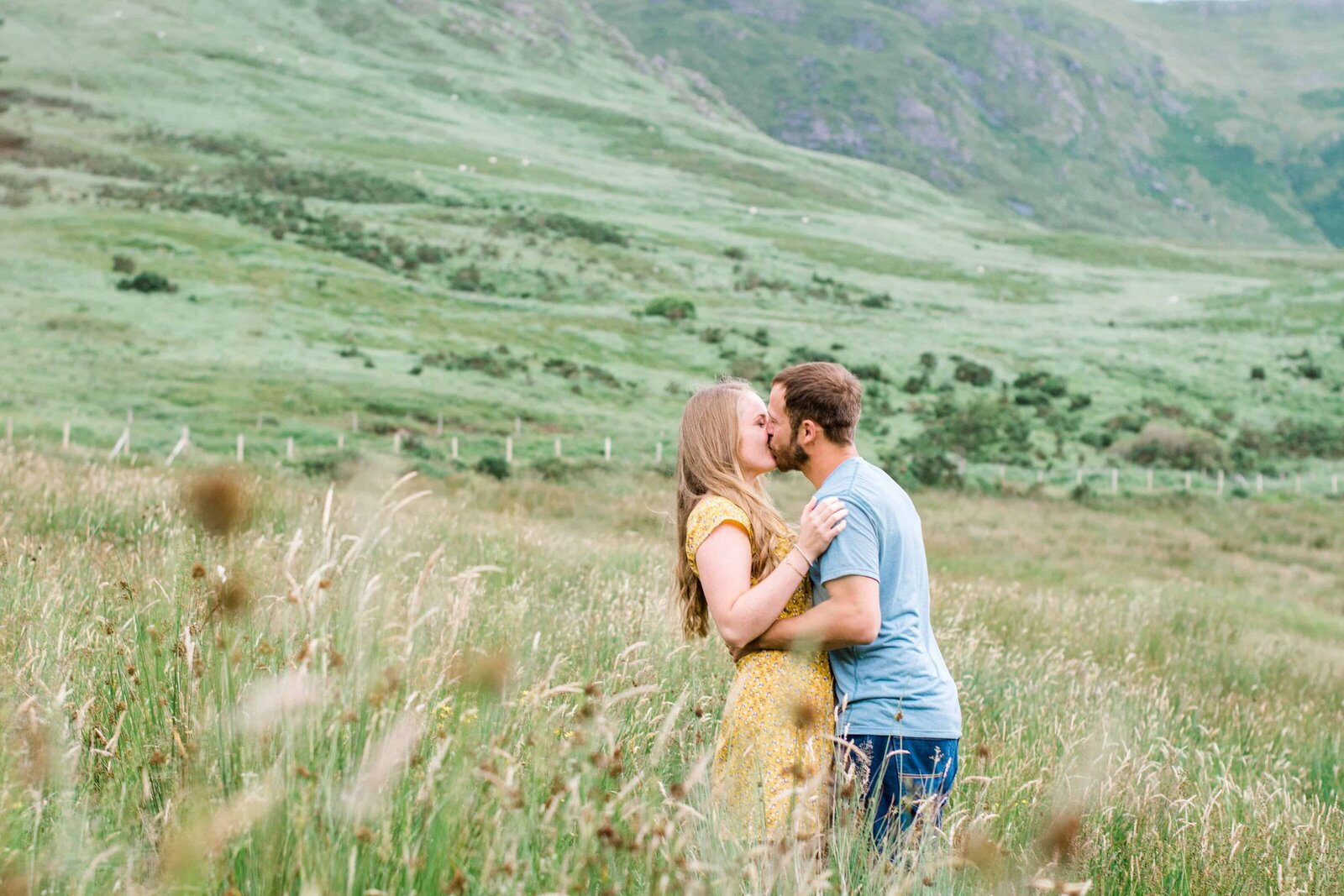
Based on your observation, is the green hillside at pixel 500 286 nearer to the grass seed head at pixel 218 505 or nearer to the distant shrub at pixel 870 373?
the distant shrub at pixel 870 373

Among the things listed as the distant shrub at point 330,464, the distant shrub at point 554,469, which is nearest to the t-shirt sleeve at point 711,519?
the distant shrub at point 330,464

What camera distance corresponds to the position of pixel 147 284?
144 ft

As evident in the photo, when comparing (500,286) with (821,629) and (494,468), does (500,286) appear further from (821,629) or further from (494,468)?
(821,629)

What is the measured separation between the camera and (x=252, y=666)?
2828 millimetres

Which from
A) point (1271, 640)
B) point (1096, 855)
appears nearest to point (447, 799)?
point (1096, 855)

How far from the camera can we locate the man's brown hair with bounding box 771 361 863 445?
3.82 metres

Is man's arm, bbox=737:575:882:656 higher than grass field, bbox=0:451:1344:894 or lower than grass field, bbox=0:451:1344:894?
higher

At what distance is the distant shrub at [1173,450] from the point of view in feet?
120

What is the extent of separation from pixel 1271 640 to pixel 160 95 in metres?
107

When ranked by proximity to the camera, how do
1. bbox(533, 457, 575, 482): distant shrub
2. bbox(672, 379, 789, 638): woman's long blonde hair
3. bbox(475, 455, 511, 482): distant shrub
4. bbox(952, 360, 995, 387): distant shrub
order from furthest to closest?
bbox(952, 360, 995, 387): distant shrub → bbox(533, 457, 575, 482): distant shrub → bbox(475, 455, 511, 482): distant shrub → bbox(672, 379, 789, 638): woman's long blonde hair

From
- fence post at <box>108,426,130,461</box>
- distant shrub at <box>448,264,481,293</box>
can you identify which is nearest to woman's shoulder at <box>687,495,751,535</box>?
fence post at <box>108,426,130,461</box>

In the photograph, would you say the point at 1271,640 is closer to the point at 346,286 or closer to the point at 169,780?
the point at 169,780

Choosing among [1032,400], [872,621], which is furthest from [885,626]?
[1032,400]

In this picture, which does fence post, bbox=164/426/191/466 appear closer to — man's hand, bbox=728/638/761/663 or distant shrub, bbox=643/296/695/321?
man's hand, bbox=728/638/761/663
